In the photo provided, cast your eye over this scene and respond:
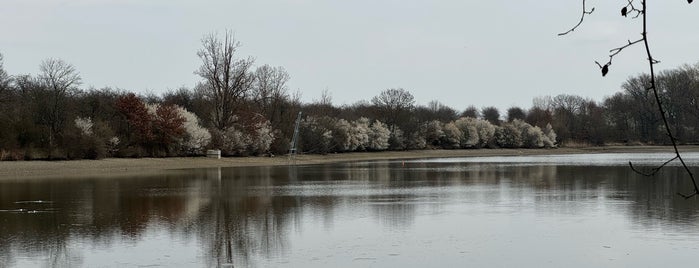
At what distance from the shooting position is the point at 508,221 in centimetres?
1997

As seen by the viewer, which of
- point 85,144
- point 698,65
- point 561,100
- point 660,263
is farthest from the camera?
point 561,100

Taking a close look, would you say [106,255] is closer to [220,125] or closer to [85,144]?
[85,144]

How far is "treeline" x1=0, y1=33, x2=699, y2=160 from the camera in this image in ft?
189

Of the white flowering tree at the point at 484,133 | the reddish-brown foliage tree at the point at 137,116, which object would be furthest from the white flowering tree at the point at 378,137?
the reddish-brown foliage tree at the point at 137,116

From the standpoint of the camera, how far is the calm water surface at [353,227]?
14266 mm

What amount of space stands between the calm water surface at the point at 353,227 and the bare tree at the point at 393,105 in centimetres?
6868

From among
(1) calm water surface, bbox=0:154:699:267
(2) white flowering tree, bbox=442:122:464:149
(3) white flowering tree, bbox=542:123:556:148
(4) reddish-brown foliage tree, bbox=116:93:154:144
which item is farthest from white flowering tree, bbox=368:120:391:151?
(1) calm water surface, bbox=0:154:699:267

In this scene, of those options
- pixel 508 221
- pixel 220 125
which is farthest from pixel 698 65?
pixel 508 221

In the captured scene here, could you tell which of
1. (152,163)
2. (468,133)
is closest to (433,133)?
(468,133)

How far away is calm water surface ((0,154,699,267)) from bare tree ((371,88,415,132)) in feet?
225

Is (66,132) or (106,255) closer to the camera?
(106,255)

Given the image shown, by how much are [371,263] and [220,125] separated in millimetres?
59288

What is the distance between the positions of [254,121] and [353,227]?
2104 inches

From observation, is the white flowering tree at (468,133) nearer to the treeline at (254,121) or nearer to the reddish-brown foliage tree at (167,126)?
the treeline at (254,121)
